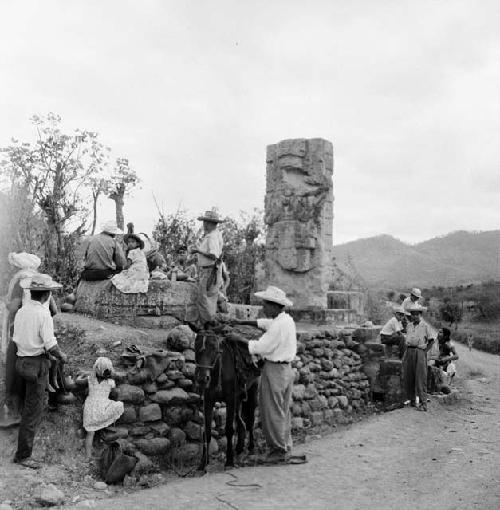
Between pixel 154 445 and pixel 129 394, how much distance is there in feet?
2.23

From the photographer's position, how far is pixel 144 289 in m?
9.23

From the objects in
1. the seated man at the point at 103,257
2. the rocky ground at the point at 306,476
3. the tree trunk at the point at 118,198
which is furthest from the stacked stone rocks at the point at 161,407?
the tree trunk at the point at 118,198

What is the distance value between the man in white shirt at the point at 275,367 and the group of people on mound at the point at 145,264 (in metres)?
1.06

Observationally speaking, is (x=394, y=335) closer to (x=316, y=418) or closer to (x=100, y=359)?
(x=316, y=418)

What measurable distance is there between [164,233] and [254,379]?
1187 centimetres

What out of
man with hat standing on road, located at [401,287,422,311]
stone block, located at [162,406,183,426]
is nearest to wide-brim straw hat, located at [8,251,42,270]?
stone block, located at [162,406,183,426]

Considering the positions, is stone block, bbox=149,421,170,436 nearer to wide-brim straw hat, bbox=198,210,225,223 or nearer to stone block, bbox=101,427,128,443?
stone block, bbox=101,427,128,443

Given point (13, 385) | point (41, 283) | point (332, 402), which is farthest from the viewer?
point (332, 402)

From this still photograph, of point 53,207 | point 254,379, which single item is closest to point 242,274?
point 53,207

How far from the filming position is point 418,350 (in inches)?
428

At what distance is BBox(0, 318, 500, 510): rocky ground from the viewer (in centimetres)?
568

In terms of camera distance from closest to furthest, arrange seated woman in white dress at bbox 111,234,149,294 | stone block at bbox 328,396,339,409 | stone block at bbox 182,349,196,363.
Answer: stone block at bbox 182,349,196,363, seated woman in white dress at bbox 111,234,149,294, stone block at bbox 328,396,339,409

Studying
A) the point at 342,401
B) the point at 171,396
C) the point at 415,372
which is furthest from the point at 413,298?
the point at 171,396

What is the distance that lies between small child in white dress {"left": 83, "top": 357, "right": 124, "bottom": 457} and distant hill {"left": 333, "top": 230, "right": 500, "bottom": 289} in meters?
47.6
